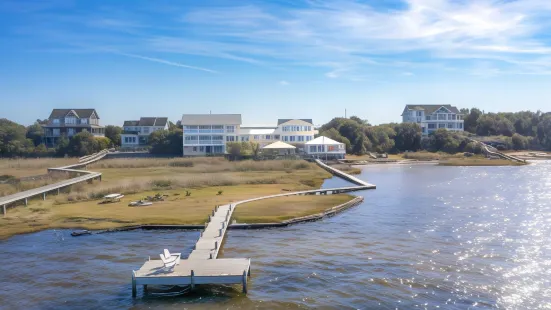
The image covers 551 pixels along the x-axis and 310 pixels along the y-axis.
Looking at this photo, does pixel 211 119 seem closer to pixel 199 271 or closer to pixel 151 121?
pixel 151 121

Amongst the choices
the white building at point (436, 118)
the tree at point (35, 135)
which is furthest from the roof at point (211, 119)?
the white building at point (436, 118)

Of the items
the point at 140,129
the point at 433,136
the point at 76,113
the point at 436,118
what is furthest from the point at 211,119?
the point at 436,118

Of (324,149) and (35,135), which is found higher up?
(35,135)

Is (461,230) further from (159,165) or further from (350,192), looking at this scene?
(159,165)

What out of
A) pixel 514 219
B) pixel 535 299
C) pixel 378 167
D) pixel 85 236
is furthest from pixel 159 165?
pixel 535 299

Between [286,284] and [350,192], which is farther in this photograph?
[350,192]

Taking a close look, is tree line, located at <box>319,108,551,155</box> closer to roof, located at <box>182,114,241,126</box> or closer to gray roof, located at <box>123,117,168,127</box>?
roof, located at <box>182,114,241,126</box>

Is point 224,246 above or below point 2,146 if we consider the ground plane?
below
